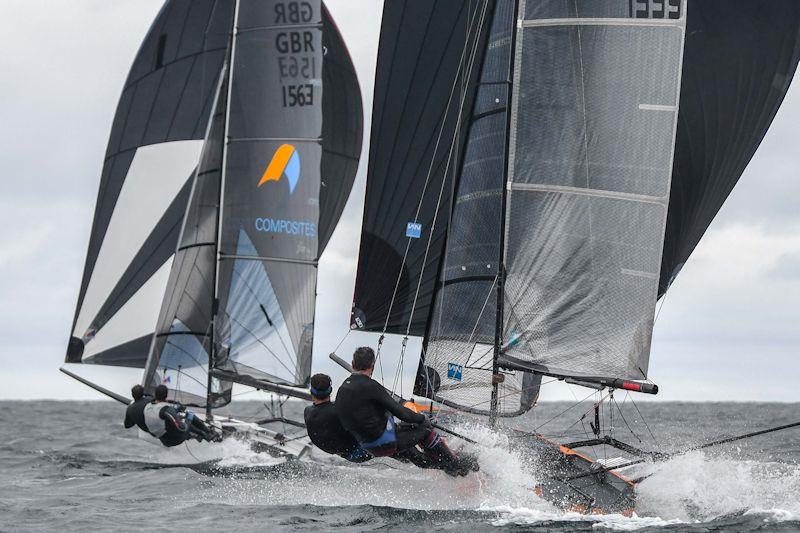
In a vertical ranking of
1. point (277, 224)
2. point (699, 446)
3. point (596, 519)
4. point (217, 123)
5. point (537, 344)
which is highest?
point (217, 123)

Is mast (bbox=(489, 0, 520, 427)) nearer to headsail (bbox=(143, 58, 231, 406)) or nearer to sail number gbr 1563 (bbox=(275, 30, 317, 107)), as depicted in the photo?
sail number gbr 1563 (bbox=(275, 30, 317, 107))

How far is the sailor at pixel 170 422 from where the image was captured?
45.4 ft

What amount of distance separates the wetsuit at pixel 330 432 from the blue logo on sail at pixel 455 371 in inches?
66.4

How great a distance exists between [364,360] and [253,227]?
7772mm

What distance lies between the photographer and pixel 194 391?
1684 centimetres

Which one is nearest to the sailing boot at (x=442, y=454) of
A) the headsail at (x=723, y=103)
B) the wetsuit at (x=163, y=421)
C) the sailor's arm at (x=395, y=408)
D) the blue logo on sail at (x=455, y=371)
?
the sailor's arm at (x=395, y=408)

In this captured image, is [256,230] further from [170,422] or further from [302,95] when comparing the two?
[170,422]

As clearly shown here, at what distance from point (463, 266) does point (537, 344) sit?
4.07ft

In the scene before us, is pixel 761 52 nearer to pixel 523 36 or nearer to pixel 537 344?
pixel 523 36

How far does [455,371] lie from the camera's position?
11156mm

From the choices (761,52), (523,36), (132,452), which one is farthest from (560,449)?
(132,452)

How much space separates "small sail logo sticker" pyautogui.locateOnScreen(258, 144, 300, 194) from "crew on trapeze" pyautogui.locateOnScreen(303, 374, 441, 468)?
7.26m

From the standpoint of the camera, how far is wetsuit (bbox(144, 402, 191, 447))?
13828mm

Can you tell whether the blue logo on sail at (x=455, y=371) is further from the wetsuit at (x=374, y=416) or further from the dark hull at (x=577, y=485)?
the wetsuit at (x=374, y=416)
